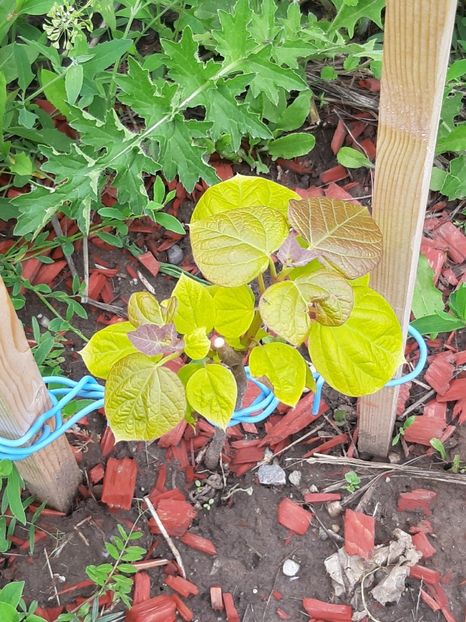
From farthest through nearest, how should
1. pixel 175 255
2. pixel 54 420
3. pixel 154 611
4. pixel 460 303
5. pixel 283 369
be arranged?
pixel 175 255, pixel 460 303, pixel 154 611, pixel 54 420, pixel 283 369

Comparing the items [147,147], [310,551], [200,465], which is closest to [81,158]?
[147,147]

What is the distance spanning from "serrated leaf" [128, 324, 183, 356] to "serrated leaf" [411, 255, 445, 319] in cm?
100

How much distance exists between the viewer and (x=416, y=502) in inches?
64.6

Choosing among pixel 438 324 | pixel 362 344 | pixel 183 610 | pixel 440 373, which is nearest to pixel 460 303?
pixel 438 324

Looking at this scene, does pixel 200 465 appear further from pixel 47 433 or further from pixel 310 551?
pixel 47 433

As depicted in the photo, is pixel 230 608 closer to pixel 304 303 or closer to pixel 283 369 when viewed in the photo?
pixel 283 369

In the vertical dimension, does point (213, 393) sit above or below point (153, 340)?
below

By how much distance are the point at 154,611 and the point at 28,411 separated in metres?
0.55

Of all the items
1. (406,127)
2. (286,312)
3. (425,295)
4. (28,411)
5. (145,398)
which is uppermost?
(406,127)

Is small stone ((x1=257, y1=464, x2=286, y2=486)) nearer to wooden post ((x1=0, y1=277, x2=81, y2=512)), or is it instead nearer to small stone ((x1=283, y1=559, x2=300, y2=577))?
small stone ((x1=283, y1=559, x2=300, y2=577))

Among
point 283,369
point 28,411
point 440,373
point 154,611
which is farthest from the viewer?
point 440,373

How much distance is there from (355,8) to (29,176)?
0.99 m

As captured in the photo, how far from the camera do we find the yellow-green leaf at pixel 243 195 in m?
1.11

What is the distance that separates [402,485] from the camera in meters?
1.68
